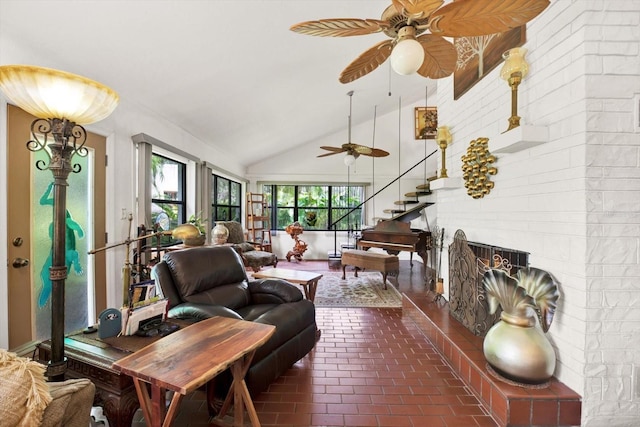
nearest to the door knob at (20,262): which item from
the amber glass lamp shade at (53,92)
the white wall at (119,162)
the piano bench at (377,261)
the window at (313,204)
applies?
the white wall at (119,162)

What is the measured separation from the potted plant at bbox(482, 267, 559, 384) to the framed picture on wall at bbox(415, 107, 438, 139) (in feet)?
15.5

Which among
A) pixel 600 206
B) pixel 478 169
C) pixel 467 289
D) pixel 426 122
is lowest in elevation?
pixel 467 289

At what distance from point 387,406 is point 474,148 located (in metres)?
2.05

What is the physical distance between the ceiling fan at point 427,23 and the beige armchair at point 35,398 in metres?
1.73

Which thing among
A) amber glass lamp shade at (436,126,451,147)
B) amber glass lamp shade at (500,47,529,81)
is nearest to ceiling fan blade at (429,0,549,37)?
amber glass lamp shade at (500,47,529,81)

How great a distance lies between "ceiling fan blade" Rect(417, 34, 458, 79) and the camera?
5.60 feet

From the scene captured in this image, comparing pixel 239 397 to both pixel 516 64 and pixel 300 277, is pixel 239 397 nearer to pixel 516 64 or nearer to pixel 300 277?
pixel 300 277

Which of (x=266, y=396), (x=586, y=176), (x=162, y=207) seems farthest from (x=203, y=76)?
(x=586, y=176)

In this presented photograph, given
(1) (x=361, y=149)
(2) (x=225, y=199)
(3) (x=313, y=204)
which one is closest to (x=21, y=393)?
(1) (x=361, y=149)

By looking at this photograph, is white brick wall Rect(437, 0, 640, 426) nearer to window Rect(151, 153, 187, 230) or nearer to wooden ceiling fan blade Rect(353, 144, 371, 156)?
wooden ceiling fan blade Rect(353, 144, 371, 156)

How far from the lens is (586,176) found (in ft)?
4.89

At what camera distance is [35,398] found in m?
0.87

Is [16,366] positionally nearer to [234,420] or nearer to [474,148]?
[234,420]

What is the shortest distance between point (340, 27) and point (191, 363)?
174 centimetres
